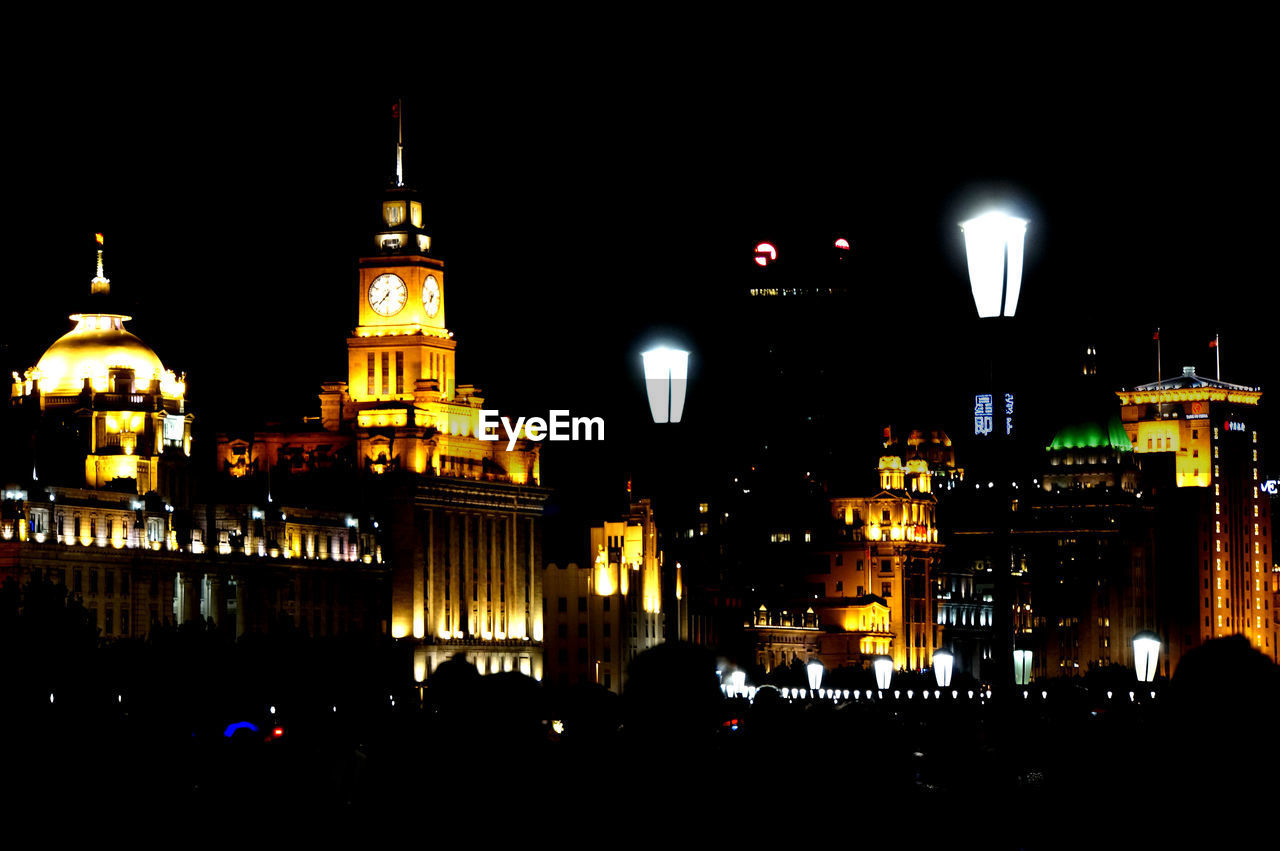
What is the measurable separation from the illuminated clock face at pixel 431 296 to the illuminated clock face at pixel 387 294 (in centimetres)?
141

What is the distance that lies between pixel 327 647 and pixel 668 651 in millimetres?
106971

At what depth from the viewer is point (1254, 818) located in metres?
17.8

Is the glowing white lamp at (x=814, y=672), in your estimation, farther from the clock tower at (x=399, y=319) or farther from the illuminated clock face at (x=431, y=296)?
the illuminated clock face at (x=431, y=296)

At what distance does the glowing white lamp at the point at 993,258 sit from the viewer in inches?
1156

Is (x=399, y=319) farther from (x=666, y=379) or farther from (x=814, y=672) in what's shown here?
(x=666, y=379)

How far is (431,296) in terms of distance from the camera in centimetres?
16875

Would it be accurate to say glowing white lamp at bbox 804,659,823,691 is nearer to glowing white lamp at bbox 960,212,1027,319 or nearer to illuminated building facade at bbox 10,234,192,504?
illuminated building facade at bbox 10,234,192,504

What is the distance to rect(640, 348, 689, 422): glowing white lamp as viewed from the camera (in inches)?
1409

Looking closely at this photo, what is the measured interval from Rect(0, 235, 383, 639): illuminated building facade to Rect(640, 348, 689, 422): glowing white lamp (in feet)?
285

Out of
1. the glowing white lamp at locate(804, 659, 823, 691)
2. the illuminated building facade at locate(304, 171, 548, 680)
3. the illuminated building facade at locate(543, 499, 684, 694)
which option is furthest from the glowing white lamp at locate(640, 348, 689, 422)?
the illuminated building facade at locate(543, 499, 684, 694)

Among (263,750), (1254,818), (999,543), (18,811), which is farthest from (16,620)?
(1254,818)

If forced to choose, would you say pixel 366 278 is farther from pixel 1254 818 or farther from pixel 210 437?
pixel 1254 818

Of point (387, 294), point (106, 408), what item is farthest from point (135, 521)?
point (387, 294)

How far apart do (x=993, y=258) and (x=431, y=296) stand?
140584 mm
